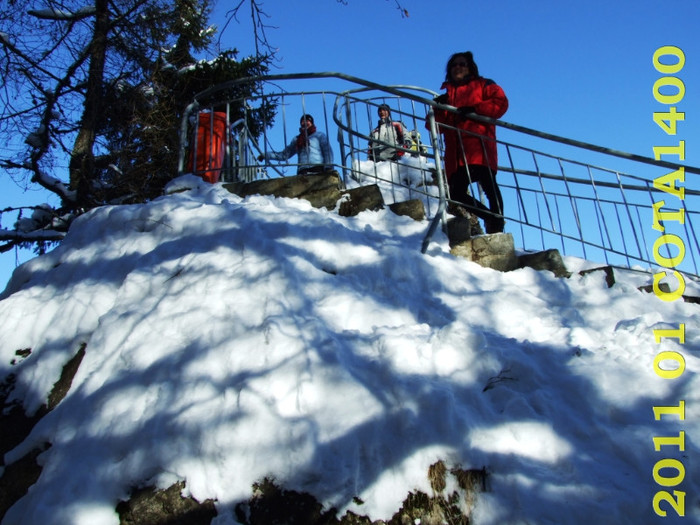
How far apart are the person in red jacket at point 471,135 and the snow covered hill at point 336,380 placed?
1.09 metres

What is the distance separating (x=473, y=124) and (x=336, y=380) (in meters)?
3.10

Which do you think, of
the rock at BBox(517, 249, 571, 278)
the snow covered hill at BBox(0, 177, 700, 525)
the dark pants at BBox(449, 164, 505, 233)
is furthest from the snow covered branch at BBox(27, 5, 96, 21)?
the rock at BBox(517, 249, 571, 278)

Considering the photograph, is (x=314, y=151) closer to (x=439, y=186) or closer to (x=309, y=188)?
(x=309, y=188)

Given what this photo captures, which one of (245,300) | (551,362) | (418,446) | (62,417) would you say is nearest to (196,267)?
(245,300)

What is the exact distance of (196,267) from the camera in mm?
3285

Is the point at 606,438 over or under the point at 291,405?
under

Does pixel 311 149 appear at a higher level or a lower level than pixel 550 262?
higher

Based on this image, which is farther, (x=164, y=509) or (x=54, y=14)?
(x=54, y=14)

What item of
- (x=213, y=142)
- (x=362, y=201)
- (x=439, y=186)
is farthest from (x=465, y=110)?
(x=213, y=142)

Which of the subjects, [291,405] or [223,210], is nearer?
[291,405]

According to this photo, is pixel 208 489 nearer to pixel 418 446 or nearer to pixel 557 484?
pixel 418 446

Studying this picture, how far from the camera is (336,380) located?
2389mm

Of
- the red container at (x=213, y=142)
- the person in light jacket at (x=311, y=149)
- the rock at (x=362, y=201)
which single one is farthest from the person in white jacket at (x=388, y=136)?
the rock at (x=362, y=201)

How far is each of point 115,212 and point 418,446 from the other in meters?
3.12
